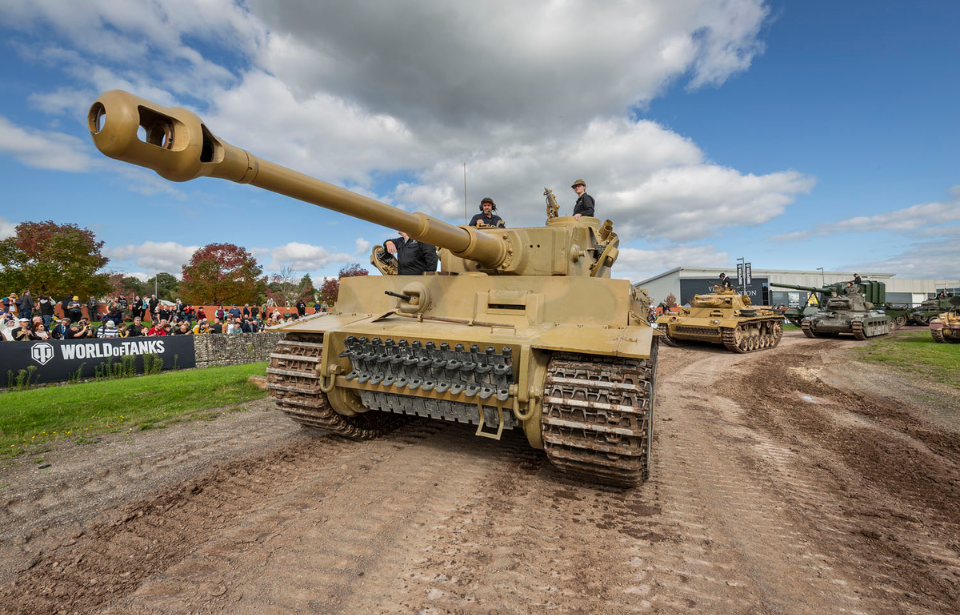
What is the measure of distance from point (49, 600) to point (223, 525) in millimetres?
1039

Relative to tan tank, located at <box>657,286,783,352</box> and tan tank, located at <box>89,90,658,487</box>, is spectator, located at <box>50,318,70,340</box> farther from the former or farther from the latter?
tan tank, located at <box>657,286,783,352</box>

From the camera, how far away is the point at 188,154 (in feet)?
8.69

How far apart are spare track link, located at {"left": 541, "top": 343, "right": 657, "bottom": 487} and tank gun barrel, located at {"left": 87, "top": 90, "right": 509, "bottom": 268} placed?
6.87 ft

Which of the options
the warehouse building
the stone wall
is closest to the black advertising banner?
the stone wall

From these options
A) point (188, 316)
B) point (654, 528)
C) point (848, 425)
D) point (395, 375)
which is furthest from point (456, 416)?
point (188, 316)

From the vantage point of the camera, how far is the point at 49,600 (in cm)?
270

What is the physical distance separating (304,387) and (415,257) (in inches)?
116

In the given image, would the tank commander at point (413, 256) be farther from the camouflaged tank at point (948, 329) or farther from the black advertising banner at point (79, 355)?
A: the camouflaged tank at point (948, 329)

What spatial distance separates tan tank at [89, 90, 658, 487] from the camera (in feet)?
9.53

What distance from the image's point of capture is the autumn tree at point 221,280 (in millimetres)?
33969

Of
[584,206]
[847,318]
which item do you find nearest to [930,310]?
[847,318]

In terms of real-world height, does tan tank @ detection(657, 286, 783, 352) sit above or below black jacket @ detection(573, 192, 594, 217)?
below

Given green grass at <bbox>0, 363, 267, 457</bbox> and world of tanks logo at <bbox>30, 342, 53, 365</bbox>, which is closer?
green grass at <bbox>0, 363, 267, 457</bbox>

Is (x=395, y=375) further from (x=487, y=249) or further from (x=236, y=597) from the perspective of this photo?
(x=236, y=597)
